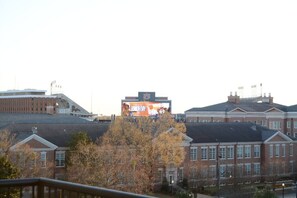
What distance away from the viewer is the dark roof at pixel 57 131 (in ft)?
124

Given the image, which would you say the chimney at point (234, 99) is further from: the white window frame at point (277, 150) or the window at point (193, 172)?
the window at point (193, 172)

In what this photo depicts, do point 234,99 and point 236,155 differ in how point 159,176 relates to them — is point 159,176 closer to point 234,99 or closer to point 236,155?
point 236,155

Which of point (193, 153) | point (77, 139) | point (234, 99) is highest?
point (234, 99)

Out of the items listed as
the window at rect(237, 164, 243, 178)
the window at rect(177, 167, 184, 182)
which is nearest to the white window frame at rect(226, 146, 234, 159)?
the window at rect(237, 164, 243, 178)

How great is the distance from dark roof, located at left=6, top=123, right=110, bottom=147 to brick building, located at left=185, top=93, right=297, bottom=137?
24.6 m

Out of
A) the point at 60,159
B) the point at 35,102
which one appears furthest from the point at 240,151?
the point at 35,102

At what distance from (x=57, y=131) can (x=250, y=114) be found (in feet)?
104

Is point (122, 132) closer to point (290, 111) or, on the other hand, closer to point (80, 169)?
point (80, 169)

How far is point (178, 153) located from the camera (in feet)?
129

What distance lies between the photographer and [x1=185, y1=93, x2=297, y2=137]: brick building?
6331 centimetres

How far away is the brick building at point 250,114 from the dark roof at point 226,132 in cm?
1187

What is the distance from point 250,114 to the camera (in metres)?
64.4

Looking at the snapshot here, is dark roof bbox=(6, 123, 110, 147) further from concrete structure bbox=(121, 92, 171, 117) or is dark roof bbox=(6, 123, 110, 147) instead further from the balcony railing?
concrete structure bbox=(121, 92, 171, 117)

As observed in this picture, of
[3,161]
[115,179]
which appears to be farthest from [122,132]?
[3,161]
